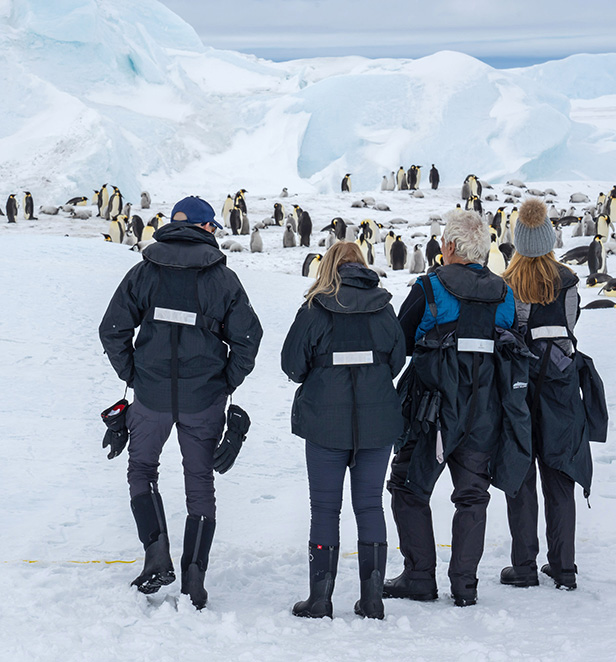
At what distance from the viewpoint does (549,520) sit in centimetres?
251

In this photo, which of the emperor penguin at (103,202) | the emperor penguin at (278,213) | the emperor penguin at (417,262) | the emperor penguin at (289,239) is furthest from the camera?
the emperor penguin at (103,202)

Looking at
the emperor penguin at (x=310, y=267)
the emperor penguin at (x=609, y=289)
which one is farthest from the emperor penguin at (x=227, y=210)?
the emperor penguin at (x=609, y=289)

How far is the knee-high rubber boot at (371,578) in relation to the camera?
2.20m

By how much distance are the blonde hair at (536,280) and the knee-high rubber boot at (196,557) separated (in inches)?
48.7

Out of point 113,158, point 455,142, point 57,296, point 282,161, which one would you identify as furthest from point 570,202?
point 57,296

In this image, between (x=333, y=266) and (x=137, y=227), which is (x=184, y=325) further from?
(x=137, y=227)

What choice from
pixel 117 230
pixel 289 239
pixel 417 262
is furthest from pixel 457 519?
pixel 117 230

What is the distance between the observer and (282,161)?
25.4m

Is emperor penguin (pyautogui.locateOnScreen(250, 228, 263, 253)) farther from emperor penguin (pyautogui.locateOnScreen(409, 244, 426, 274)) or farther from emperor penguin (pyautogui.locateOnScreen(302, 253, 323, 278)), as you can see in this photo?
emperor penguin (pyautogui.locateOnScreen(409, 244, 426, 274))

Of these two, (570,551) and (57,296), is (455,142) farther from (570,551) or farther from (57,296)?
(570,551)

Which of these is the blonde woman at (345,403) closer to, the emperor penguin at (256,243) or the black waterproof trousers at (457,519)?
the black waterproof trousers at (457,519)

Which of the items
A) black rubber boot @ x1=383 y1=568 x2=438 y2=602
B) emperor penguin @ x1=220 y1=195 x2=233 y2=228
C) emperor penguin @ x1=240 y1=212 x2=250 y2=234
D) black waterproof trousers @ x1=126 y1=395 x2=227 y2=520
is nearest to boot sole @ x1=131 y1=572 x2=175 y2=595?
black waterproof trousers @ x1=126 y1=395 x2=227 y2=520

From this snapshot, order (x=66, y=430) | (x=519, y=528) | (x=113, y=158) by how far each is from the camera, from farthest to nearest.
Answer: (x=113, y=158) < (x=66, y=430) < (x=519, y=528)

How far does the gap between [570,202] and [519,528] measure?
63.2 feet
